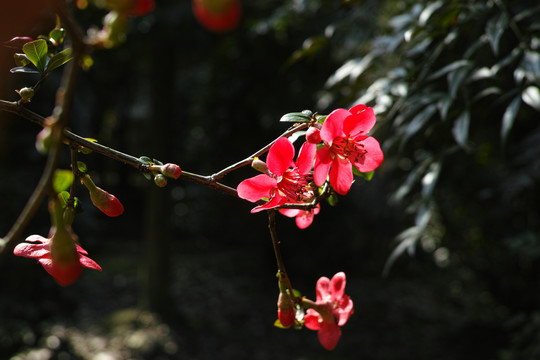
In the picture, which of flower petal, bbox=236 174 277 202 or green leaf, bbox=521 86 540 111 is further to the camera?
green leaf, bbox=521 86 540 111

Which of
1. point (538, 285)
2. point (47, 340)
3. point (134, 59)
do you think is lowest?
point (538, 285)

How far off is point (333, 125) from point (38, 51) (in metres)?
0.36

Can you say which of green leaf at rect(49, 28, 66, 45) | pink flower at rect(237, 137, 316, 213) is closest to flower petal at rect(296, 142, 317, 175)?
pink flower at rect(237, 137, 316, 213)

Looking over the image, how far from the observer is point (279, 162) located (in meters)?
0.57

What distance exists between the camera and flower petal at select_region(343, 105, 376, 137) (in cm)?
59

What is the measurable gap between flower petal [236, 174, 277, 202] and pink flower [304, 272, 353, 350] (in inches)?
6.9

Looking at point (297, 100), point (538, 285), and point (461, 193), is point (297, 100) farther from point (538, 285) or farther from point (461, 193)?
point (538, 285)

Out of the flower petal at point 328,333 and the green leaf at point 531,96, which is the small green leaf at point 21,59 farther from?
the green leaf at point 531,96

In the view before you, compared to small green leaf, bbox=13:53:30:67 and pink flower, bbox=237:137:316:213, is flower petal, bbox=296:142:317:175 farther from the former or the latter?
small green leaf, bbox=13:53:30:67

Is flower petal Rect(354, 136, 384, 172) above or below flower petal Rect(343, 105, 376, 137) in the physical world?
below

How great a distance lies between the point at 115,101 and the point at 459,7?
5880 mm

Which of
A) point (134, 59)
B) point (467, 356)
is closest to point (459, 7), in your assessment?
point (467, 356)

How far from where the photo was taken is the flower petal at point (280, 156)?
0.56m

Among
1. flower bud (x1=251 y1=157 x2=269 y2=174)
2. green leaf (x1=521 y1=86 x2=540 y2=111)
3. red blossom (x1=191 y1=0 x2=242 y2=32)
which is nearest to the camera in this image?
red blossom (x1=191 y1=0 x2=242 y2=32)
